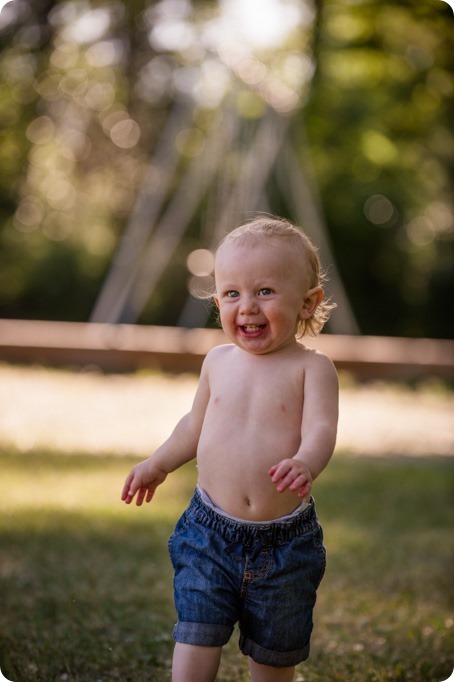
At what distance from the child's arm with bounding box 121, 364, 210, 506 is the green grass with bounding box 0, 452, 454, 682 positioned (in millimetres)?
607

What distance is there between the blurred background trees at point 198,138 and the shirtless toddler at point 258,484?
13.4m

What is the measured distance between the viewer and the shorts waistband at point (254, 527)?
2.19m

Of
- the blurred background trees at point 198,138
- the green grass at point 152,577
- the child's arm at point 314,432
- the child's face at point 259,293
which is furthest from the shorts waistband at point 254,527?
the blurred background trees at point 198,138

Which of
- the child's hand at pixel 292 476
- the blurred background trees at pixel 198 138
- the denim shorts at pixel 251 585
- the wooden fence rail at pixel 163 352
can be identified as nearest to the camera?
the child's hand at pixel 292 476

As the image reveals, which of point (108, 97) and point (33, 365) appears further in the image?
point (108, 97)

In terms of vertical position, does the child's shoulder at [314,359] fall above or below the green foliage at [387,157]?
above

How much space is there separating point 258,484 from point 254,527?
10 cm

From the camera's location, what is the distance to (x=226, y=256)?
7.35ft

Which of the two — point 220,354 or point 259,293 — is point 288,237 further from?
point 220,354

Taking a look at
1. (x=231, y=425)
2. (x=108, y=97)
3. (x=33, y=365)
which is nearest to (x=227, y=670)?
(x=231, y=425)

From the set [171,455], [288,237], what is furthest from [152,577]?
[288,237]

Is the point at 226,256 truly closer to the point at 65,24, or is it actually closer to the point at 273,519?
the point at 273,519

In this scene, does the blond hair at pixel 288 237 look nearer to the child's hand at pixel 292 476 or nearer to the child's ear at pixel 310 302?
the child's ear at pixel 310 302

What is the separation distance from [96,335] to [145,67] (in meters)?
9.36
